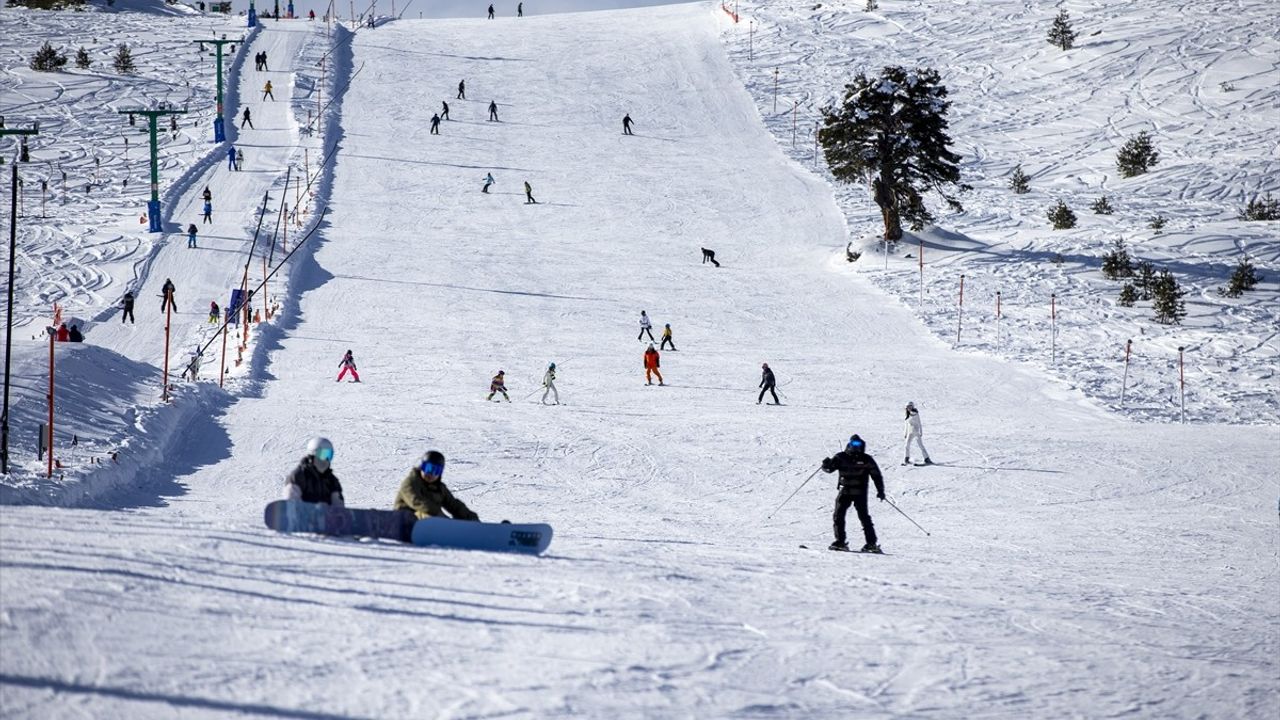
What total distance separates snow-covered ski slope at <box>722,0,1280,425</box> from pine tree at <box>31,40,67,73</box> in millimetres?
31979

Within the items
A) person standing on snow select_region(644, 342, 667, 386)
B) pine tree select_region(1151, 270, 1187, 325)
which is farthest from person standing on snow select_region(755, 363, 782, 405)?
pine tree select_region(1151, 270, 1187, 325)

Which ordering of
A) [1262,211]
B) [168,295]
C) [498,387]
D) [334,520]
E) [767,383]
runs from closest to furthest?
[334,520]
[498,387]
[767,383]
[168,295]
[1262,211]

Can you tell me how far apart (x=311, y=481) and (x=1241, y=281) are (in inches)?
1188

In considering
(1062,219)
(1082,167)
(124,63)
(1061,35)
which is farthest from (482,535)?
(1061,35)

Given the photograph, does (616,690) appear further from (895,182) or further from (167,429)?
(895,182)

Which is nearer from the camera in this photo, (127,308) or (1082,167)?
(127,308)

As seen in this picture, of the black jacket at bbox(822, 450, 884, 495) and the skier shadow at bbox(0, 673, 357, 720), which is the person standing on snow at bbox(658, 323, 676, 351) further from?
the skier shadow at bbox(0, 673, 357, 720)

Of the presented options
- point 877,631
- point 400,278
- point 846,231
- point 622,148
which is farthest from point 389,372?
point 622,148

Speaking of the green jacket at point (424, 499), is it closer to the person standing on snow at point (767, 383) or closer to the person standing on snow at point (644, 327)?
the person standing on snow at point (767, 383)

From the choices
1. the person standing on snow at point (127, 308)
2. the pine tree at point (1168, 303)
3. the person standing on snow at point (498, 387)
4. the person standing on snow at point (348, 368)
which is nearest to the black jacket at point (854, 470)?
the person standing on snow at point (498, 387)

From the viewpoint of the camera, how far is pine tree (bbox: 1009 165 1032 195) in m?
46.0

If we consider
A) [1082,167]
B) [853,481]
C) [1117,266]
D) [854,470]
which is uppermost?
[1082,167]

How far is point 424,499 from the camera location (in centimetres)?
952

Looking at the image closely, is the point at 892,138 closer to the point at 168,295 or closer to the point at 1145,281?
the point at 1145,281
